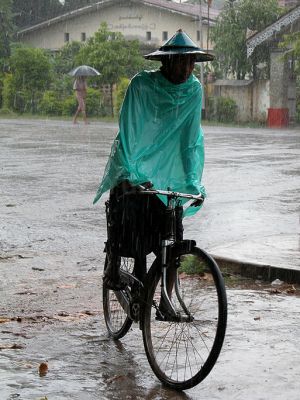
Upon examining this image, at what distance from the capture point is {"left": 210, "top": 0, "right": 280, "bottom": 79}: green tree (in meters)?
40.2

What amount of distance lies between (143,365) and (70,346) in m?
0.62

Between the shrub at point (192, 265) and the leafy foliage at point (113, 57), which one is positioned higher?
the leafy foliage at point (113, 57)

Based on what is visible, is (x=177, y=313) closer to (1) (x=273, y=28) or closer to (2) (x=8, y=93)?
(1) (x=273, y=28)

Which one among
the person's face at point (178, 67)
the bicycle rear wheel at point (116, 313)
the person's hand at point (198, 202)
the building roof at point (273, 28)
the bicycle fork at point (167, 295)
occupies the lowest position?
the bicycle rear wheel at point (116, 313)

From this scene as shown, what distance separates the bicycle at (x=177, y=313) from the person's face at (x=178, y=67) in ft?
2.29

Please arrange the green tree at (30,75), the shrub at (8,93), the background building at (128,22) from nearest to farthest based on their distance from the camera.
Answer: the green tree at (30,75)
the shrub at (8,93)
the background building at (128,22)

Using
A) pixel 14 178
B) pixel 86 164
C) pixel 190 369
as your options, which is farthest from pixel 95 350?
pixel 86 164

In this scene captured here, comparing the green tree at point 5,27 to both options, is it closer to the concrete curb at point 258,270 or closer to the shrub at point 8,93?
the shrub at point 8,93

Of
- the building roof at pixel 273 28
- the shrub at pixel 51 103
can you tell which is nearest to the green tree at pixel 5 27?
the shrub at pixel 51 103

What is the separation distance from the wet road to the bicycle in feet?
0.38

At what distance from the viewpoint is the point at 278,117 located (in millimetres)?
37312

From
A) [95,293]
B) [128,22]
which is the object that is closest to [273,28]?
[128,22]

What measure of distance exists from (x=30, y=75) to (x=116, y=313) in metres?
42.3

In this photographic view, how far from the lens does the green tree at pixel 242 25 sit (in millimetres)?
40219
